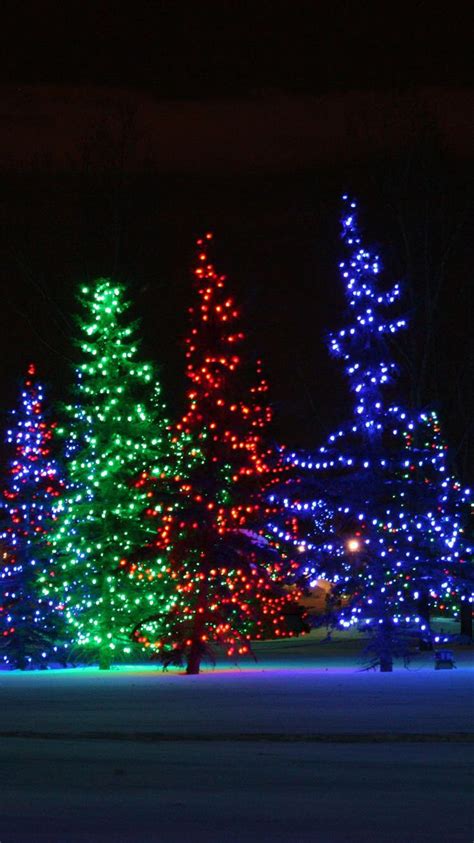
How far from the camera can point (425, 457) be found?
36.8m

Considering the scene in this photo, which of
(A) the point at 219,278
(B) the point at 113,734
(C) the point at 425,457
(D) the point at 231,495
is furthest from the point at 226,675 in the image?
(B) the point at 113,734

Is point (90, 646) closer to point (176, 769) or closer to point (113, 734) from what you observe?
point (113, 734)

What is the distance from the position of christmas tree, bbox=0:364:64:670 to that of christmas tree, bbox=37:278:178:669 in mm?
912

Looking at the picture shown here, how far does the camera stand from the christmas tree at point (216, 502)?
37438 mm

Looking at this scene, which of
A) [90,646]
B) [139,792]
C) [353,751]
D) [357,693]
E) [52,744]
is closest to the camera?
[139,792]

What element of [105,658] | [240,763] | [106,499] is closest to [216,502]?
[106,499]

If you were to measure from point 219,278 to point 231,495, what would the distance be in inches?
229

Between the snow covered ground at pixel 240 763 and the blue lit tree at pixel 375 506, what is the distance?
6.67 meters

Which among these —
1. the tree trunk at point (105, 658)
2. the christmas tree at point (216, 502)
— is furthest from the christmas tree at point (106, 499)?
the christmas tree at point (216, 502)

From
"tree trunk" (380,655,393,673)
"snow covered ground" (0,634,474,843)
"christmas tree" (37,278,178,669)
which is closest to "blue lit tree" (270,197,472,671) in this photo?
"tree trunk" (380,655,393,673)

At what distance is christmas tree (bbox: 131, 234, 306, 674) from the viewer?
123 ft

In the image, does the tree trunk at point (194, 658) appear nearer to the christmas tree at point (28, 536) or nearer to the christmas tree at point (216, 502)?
the christmas tree at point (216, 502)

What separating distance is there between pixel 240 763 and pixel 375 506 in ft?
69.8

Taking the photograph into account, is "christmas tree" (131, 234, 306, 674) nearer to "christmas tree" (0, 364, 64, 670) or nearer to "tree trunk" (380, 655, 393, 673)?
"tree trunk" (380, 655, 393, 673)
